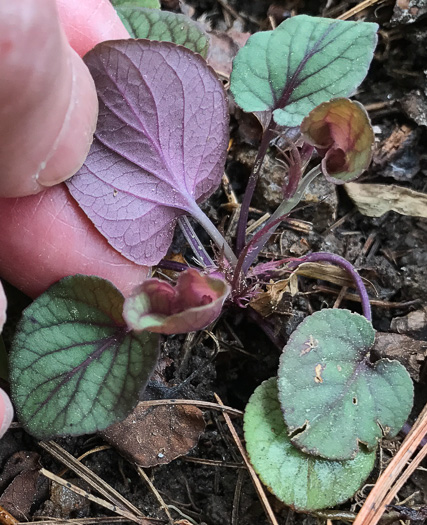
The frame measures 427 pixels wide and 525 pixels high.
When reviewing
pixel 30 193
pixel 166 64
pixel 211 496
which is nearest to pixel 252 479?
pixel 211 496

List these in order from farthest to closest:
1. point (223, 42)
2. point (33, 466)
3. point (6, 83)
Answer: point (223, 42) → point (33, 466) → point (6, 83)

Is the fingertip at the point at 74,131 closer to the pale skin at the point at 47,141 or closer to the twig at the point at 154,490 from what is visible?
the pale skin at the point at 47,141

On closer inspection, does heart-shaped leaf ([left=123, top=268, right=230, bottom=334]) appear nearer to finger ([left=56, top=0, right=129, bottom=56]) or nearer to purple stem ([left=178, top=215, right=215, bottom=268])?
purple stem ([left=178, top=215, right=215, bottom=268])

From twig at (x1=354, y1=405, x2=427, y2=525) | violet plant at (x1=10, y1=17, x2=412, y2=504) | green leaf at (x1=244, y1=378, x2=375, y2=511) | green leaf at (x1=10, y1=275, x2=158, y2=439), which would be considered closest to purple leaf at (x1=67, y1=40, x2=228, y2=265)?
violet plant at (x1=10, y1=17, x2=412, y2=504)

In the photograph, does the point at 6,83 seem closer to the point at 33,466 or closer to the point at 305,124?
the point at 305,124

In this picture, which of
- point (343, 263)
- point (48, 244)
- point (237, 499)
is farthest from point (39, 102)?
point (237, 499)

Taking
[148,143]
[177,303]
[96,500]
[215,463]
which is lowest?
[215,463]

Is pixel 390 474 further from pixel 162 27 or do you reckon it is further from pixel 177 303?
pixel 162 27
